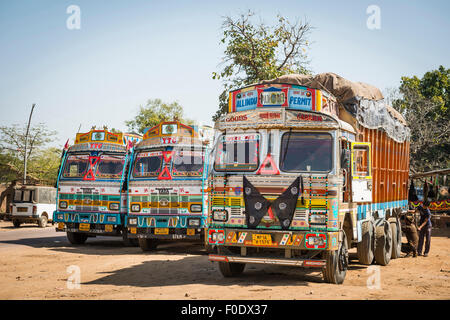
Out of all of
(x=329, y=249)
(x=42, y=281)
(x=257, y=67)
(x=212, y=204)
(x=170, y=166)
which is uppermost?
(x=257, y=67)

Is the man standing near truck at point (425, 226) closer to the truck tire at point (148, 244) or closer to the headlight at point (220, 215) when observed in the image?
the truck tire at point (148, 244)

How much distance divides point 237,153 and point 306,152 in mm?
1253

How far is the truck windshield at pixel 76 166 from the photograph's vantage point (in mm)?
16719

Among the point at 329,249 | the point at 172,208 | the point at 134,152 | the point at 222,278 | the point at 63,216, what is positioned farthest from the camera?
the point at 63,216

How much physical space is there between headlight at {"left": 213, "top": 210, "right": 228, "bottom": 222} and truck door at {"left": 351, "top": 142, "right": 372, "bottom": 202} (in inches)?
97.5

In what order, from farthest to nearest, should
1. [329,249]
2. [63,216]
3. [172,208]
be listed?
1. [63,216]
2. [172,208]
3. [329,249]

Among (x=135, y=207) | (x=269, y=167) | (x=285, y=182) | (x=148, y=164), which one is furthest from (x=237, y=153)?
(x=135, y=207)

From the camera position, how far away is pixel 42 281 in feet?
33.3

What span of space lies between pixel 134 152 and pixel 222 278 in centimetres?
647

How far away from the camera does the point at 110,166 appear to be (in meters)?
16.5

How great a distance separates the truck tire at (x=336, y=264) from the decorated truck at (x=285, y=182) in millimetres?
17
